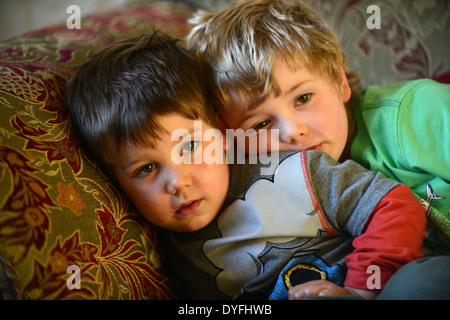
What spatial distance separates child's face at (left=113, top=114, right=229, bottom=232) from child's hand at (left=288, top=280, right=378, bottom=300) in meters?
0.22

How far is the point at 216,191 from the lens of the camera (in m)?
0.76

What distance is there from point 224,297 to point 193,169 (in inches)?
10.5

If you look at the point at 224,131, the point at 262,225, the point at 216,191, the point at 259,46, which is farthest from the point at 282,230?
the point at 259,46

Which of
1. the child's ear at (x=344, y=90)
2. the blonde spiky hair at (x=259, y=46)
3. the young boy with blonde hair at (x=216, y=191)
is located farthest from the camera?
the child's ear at (x=344, y=90)

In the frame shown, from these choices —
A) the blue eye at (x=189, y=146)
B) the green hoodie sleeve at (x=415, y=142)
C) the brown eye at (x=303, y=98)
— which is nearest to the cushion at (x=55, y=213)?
the blue eye at (x=189, y=146)

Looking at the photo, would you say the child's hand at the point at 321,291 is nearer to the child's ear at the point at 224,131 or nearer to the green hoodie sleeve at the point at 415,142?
the green hoodie sleeve at the point at 415,142

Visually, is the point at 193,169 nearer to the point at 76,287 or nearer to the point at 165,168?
the point at 165,168

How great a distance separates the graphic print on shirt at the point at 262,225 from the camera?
72 cm

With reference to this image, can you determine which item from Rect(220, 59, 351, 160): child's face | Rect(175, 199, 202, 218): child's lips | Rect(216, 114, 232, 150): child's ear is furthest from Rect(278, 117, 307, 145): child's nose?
Rect(175, 199, 202, 218): child's lips

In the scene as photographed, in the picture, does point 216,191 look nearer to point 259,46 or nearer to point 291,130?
point 291,130

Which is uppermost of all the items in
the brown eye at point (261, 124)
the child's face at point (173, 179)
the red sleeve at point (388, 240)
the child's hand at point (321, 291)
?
the brown eye at point (261, 124)

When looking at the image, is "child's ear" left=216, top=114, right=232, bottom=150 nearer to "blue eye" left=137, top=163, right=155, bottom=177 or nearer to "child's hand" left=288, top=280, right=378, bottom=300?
"blue eye" left=137, top=163, right=155, bottom=177

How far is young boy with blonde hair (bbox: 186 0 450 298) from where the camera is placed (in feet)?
2.56
